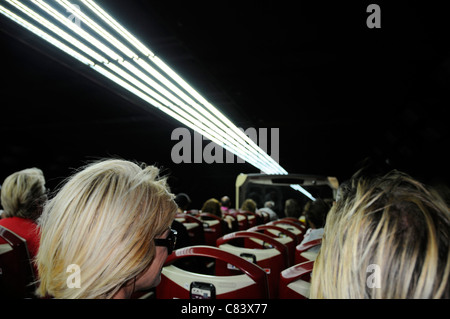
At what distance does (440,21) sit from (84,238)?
4358 millimetres

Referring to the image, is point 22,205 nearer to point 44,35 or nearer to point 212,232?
point 44,35

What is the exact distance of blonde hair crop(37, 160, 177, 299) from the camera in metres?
0.86

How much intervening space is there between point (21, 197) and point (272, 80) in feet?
16.5

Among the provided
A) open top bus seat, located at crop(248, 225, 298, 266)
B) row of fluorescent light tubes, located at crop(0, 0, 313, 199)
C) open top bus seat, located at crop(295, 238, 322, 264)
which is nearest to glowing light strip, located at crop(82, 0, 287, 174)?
row of fluorescent light tubes, located at crop(0, 0, 313, 199)

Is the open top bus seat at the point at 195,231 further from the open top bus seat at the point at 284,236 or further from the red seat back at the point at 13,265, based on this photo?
the red seat back at the point at 13,265

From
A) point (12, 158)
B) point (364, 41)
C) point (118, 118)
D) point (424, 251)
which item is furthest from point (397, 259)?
point (12, 158)

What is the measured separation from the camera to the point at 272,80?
19.1ft

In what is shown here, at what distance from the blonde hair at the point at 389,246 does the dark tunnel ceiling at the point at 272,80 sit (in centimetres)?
244

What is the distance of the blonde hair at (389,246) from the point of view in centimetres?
56

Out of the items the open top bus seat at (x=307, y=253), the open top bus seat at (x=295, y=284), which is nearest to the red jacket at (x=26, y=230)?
the open top bus seat at (x=295, y=284)

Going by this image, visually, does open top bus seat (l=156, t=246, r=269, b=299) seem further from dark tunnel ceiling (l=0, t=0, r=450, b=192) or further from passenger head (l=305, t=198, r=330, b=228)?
dark tunnel ceiling (l=0, t=0, r=450, b=192)

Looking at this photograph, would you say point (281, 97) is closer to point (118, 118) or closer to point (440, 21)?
point (440, 21)

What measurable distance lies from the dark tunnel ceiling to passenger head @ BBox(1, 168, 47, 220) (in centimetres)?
113

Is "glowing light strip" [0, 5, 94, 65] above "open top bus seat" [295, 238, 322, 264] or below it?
above
